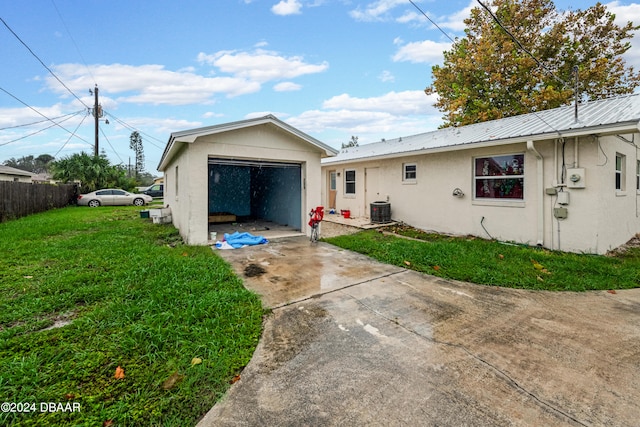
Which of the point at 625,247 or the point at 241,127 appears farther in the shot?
the point at 625,247

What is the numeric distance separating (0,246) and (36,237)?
49.7 inches

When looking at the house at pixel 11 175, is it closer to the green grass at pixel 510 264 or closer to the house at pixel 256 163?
the house at pixel 256 163

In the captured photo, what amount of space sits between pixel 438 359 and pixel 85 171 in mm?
22991

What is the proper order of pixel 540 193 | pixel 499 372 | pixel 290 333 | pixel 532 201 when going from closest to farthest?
pixel 499 372 < pixel 290 333 < pixel 540 193 < pixel 532 201

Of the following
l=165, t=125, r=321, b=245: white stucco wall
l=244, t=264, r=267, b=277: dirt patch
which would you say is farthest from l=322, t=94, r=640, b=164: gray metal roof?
l=244, t=264, r=267, b=277: dirt patch

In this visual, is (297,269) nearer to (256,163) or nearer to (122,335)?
(122,335)

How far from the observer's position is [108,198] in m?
18.0

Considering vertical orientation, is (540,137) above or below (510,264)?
above

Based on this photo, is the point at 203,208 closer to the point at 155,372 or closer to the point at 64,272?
the point at 64,272

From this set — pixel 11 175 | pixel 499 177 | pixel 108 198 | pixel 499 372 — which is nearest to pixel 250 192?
pixel 499 177

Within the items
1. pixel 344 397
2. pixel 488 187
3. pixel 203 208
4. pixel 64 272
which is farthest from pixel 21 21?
pixel 488 187

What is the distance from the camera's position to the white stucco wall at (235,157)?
6754 mm

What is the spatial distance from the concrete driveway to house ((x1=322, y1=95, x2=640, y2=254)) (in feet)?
9.10

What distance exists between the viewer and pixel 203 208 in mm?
6918
